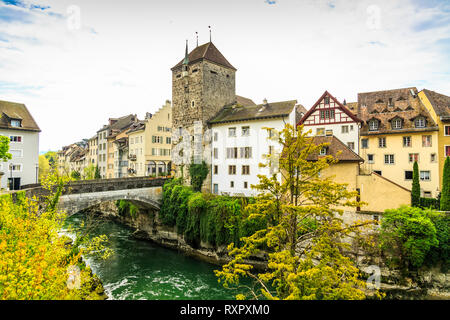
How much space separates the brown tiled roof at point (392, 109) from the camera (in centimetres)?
2503

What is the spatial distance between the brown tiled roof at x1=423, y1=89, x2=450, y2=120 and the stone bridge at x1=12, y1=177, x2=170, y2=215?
1161 inches

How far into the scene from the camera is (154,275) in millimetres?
21578

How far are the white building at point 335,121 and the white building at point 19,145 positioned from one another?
1189 inches

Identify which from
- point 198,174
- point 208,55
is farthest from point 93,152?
point 208,55

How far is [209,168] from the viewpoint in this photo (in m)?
32.1

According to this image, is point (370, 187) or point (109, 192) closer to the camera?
point (370, 187)

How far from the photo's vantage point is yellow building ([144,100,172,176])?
4203cm

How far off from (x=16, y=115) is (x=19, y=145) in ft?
11.5

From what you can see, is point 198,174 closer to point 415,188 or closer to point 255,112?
point 255,112

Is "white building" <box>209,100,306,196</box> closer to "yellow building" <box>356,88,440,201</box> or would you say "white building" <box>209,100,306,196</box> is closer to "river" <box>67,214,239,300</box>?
"yellow building" <box>356,88,440,201</box>

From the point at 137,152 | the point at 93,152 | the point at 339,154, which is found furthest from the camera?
the point at 93,152

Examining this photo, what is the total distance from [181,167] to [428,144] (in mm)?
26466
